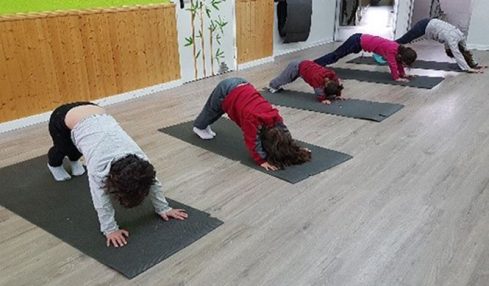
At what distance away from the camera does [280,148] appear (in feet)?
8.86

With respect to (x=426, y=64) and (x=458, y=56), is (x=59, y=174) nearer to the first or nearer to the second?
(x=458, y=56)

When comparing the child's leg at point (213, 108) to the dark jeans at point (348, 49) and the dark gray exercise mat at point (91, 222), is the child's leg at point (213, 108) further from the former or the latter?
the dark jeans at point (348, 49)

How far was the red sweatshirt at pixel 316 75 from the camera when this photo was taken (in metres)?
4.14

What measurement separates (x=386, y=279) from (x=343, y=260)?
20cm

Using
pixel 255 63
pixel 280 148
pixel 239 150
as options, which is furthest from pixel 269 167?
pixel 255 63

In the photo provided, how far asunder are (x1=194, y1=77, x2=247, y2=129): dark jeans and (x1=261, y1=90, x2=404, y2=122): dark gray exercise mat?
1.18 meters

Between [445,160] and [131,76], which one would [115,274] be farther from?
[131,76]

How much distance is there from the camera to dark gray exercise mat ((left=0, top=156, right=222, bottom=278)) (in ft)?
6.37

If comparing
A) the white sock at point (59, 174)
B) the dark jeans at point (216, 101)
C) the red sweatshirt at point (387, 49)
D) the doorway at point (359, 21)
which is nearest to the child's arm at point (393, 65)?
the red sweatshirt at point (387, 49)

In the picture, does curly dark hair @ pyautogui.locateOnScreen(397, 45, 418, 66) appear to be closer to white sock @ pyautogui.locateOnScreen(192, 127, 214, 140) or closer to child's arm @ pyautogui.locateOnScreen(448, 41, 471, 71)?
child's arm @ pyautogui.locateOnScreen(448, 41, 471, 71)

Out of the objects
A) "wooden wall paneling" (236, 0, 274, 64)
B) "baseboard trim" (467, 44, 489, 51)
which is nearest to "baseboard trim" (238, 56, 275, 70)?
"wooden wall paneling" (236, 0, 274, 64)

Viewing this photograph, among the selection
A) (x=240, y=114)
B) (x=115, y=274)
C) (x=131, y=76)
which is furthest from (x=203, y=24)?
(x=115, y=274)

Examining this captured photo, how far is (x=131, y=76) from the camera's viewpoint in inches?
175

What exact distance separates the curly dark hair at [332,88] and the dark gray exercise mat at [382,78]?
43.6 inches
